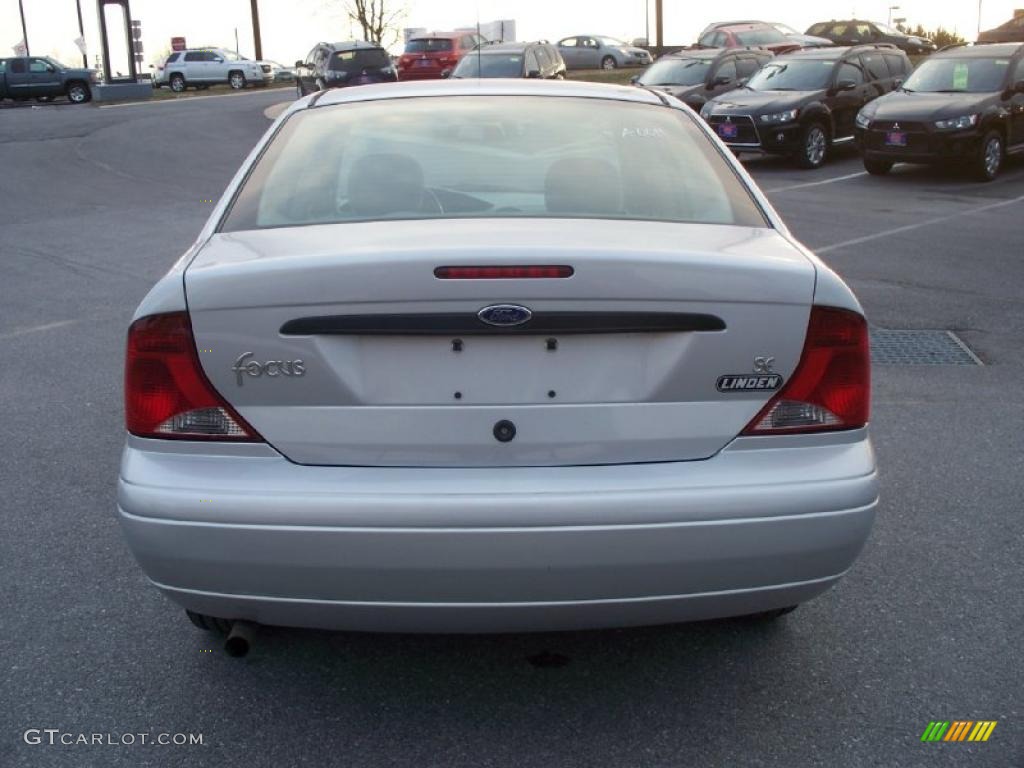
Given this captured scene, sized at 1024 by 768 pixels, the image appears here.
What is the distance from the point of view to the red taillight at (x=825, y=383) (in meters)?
3.18

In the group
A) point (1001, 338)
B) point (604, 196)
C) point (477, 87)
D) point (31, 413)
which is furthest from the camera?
point (1001, 338)

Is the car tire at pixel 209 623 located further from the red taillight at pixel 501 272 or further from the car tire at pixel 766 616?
the car tire at pixel 766 616

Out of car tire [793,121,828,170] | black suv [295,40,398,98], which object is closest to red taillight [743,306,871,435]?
car tire [793,121,828,170]

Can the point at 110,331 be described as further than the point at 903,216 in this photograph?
No

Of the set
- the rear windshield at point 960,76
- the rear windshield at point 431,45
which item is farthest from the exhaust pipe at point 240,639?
the rear windshield at point 431,45

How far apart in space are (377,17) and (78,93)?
31690 mm

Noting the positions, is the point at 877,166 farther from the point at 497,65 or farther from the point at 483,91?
the point at 483,91

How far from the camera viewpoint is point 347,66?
35.1 m

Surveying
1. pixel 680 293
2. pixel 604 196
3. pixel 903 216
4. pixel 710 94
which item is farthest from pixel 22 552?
pixel 710 94

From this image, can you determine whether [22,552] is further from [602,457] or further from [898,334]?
[898,334]

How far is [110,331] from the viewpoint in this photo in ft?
27.5

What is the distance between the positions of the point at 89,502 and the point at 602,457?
286cm

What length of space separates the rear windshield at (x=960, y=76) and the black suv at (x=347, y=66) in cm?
1818

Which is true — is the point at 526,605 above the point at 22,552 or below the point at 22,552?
above
